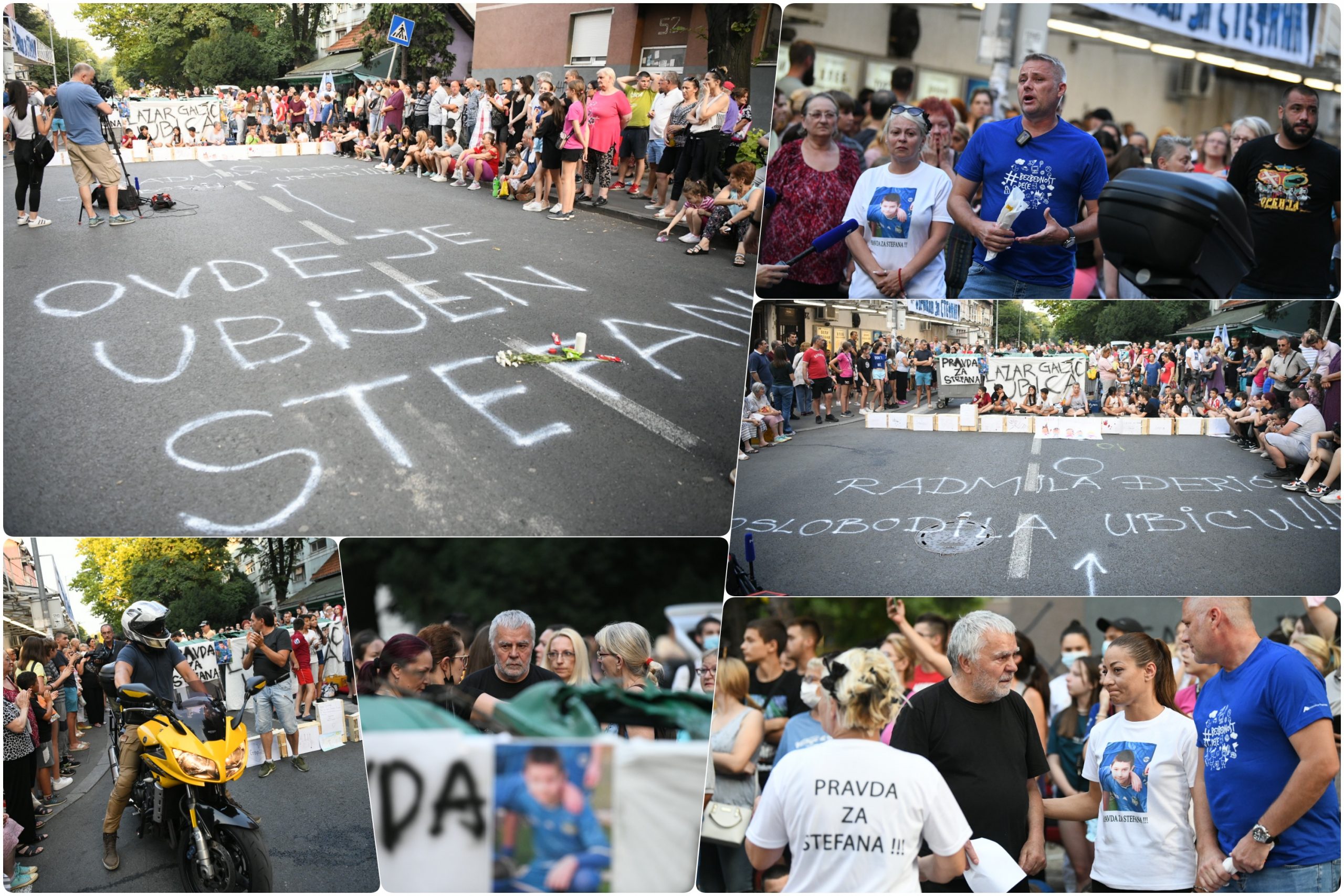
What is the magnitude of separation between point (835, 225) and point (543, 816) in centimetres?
222

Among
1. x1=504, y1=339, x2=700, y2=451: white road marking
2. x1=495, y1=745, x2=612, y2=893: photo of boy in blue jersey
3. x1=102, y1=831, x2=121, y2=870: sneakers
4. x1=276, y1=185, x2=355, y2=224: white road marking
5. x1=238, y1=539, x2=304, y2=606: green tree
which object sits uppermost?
x1=276, y1=185, x2=355, y2=224: white road marking

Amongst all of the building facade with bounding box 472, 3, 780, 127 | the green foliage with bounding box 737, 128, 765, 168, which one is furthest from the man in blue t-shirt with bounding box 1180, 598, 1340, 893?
the building facade with bounding box 472, 3, 780, 127

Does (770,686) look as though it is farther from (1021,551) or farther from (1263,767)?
(1263,767)

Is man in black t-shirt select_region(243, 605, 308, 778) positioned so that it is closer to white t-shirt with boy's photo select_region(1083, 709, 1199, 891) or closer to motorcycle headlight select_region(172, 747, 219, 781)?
motorcycle headlight select_region(172, 747, 219, 781)

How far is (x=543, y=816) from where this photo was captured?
3021mm

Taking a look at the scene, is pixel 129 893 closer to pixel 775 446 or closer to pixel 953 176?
pixel 775 446

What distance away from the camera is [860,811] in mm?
2605

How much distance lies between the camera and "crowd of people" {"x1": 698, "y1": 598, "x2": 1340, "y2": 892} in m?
2.60

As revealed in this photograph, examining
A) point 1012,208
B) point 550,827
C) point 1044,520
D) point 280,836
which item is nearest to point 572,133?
point 1012,208

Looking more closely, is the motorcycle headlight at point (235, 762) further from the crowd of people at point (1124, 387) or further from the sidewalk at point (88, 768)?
the crowd of people at point (1124, 387)

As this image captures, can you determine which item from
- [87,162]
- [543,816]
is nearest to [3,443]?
[87,162]

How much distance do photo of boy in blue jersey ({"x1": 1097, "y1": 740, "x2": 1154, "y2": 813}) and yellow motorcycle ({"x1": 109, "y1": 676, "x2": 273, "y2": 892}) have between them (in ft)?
8.81

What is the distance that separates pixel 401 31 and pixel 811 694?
2.61 metres

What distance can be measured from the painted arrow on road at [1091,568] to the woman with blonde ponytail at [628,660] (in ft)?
5.26
